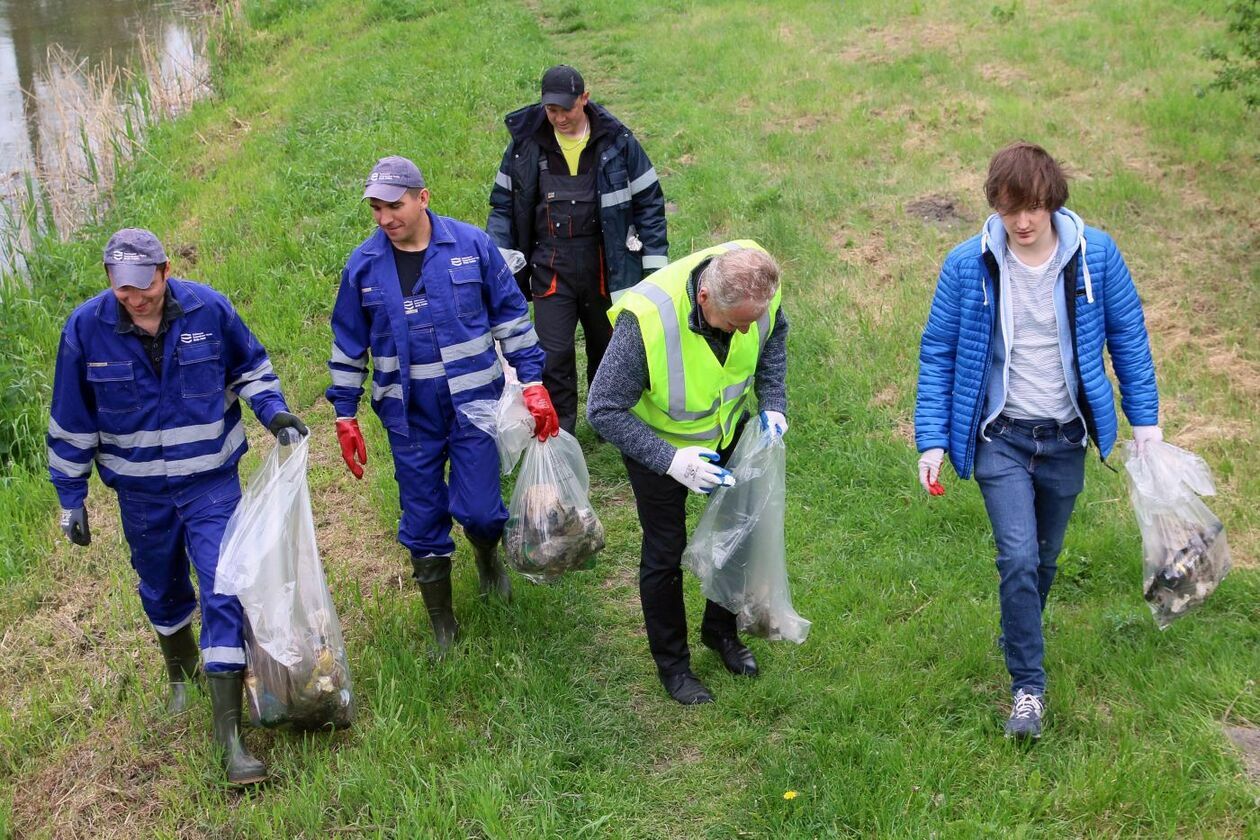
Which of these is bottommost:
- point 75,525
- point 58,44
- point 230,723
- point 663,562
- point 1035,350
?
point 230,723

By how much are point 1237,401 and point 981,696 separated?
2.44 m

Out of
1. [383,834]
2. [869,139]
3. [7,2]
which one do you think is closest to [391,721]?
[383,834]

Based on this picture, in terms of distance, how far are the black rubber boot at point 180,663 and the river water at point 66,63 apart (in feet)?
28.8

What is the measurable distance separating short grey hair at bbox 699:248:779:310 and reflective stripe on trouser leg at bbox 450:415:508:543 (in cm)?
123

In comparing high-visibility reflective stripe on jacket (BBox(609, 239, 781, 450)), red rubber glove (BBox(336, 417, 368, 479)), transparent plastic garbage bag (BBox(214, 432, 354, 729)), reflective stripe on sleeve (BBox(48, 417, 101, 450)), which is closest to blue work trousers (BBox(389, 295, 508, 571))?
red rubber glove (BBox(336, 417, 368, 479))

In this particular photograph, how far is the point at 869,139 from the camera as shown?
371 inches

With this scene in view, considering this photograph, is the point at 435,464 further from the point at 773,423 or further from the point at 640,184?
the point at 640,184

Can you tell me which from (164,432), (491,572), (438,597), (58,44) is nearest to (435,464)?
(438,597)

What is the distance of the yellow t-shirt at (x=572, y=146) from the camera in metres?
5.27

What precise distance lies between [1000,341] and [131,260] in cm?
271

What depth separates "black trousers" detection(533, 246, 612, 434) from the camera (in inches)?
214

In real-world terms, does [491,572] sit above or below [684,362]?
below

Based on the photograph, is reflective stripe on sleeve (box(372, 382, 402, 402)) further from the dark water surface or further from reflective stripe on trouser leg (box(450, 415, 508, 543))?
the dark water surface

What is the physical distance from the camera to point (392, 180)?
13.1ft
